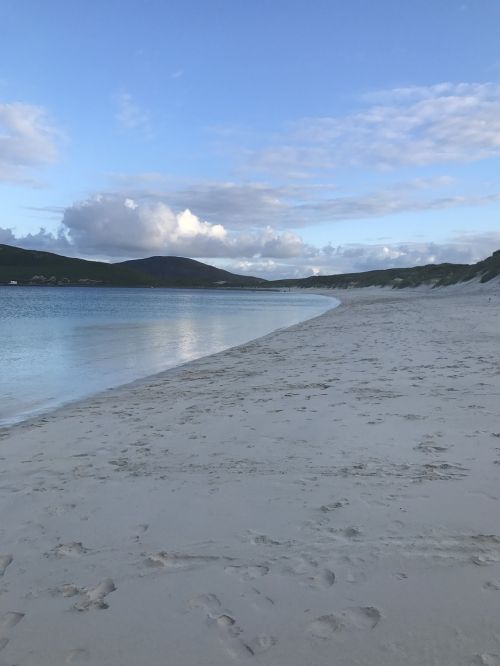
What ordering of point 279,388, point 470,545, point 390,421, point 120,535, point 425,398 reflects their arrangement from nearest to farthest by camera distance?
point 470,545 → point 120,535 → point 390,421 → point 425,398 → point 279,388

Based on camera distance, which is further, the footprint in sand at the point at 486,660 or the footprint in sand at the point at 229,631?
the footprint in sand at the point at 229,631

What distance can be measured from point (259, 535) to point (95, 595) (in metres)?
1.22

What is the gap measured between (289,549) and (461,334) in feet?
46.1

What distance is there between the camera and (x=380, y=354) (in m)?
13.1

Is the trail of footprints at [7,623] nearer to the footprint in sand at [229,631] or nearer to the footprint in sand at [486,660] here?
the footprint in sand at [229,631]

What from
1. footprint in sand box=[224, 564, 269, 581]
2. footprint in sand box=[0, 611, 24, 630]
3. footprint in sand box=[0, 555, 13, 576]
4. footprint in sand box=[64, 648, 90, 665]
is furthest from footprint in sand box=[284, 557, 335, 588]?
footprint in sand box=[0, 555, 13, 576]

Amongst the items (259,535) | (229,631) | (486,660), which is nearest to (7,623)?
(229,631)

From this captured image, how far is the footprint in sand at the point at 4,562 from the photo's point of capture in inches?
136

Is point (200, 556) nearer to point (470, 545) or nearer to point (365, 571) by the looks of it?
point (365, 571)

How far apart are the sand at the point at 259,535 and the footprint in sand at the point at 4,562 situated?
0.36ft

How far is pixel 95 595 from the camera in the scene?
312 centimetres

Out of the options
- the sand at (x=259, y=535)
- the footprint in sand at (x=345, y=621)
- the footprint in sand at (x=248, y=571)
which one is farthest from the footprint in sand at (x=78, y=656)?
the footprint in sand at (x=345, y=621)

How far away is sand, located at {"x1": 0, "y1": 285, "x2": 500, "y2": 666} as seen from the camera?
2689 mm

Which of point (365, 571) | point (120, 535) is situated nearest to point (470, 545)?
point (365, 571)
